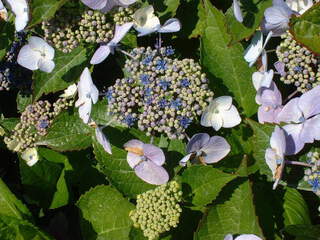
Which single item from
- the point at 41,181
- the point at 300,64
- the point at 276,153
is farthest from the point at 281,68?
the point at 41,181

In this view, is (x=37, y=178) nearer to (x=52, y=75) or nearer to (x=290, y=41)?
(x=52, y=75)

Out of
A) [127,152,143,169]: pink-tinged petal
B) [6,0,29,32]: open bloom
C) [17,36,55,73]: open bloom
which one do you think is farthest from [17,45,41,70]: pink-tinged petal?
[127,152,143,169]: pink-tinged petal

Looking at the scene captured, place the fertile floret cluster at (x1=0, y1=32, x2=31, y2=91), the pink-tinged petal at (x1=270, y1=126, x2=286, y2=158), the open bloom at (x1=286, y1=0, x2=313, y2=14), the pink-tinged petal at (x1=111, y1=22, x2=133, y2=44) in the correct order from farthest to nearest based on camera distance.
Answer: the fertile floret cluster at (x1=0, y1=32, x2=31, y2=91) < the open bloom at (x1=286, y1=0, x2=313, y2=14) < the pink-tinged petal at (x1=111, y1=22, x2=133, y2=44) < the pink-tinged petal at (x1=270, y1=126, x2=286, y2=158)

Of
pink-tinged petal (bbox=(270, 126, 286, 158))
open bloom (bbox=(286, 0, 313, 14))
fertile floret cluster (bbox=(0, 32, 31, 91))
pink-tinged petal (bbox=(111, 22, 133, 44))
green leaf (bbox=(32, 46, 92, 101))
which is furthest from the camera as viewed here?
fertile floret cluster (bbox=(0, 32, 31, 91))

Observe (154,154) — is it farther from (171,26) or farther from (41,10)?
(41,10)

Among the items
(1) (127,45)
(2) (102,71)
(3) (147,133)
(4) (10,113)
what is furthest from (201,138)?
(4) (10,113)

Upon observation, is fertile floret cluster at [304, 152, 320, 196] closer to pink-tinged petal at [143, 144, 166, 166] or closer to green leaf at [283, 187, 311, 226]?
green leaf at [283, 187, 311, 226]
